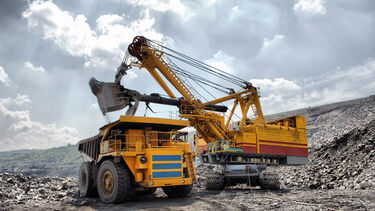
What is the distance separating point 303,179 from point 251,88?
830cm

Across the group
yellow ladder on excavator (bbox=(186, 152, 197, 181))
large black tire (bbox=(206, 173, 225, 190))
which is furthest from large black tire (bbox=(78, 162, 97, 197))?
large black tire (bbox=(206, 173, 225, 190))

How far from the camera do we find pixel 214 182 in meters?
14.0

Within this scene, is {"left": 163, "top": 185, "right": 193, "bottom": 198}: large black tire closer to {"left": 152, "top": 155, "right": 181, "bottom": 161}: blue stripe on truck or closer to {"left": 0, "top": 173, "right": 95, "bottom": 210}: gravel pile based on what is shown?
{"left": 152, "top": 155, "right": 181, "bottom": 161}: blue stripe on truck

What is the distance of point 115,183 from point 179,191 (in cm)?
262

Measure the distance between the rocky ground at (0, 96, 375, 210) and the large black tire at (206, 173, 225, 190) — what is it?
62cm

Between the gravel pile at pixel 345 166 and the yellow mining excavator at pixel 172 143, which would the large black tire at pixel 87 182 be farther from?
the gravel pile at pixel 345 166

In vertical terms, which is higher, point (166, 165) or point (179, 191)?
point (166, 165)

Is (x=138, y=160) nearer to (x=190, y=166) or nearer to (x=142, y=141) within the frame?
(x=142, y=141)

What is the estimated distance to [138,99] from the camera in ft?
57.9

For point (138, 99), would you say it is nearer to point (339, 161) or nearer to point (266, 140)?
point (266, 140)

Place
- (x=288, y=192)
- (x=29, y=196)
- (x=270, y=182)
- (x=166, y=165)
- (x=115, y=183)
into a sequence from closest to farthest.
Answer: (x=115, y=183) < (x=166, y=165) < (x=29, y=196) < (x=288, y=192) < (x=270, y=182)

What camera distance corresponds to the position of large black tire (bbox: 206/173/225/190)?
14.0m

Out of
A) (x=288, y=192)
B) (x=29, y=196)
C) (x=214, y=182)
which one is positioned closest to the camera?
(x=29, y=196)

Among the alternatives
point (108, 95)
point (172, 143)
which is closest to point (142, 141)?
point (172, 143)
